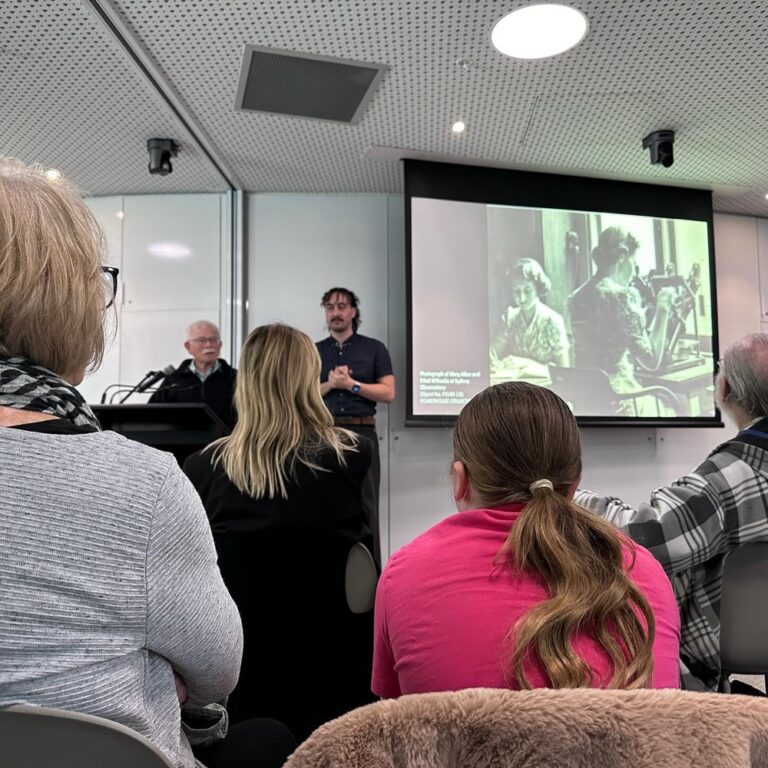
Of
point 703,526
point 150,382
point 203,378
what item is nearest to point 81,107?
point 150,382

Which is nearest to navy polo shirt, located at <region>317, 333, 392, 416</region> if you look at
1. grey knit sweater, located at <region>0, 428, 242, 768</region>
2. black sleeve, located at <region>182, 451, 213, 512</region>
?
black sleeve, located at <region>182, 451, 213, 512</region>

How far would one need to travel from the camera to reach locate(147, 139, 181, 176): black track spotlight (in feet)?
11.3

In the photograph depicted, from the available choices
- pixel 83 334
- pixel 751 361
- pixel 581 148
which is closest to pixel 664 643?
pixel 83 334

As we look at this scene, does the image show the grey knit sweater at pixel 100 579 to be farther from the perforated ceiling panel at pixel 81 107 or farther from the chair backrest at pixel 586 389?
the chair backrest at pixel 586 389

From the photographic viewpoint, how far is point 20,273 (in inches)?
32.1

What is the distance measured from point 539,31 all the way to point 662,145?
1196 millimetres

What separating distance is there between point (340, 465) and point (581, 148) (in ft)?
8.85

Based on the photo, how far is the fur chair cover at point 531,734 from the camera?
51cm

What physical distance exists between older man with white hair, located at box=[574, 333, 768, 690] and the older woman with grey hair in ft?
3.36

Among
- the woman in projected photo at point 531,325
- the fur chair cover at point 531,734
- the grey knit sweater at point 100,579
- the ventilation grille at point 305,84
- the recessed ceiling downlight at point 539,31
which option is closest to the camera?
the fur chair cover at point 531,734

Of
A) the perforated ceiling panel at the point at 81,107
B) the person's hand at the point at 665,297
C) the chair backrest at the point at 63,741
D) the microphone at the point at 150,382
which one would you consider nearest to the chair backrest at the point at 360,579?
the chair backrest at the point at 63,741

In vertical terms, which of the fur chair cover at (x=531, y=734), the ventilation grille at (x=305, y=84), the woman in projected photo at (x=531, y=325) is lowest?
the fur chair cover at (x=531, y=734)

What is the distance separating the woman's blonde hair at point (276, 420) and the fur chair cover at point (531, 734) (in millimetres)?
1160

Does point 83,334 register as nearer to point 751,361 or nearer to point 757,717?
point 757,717
